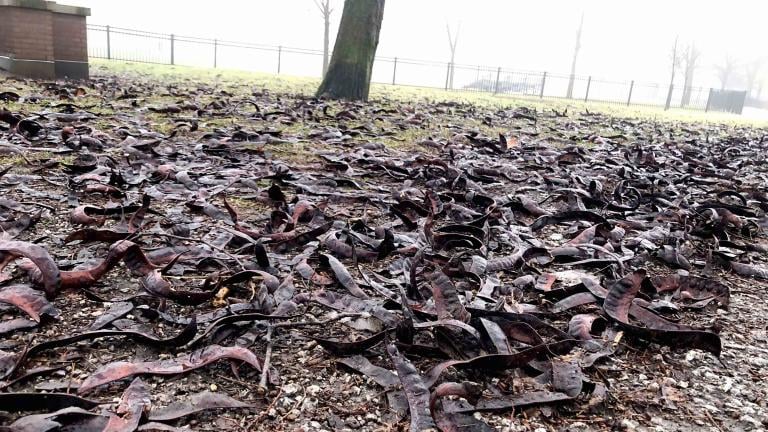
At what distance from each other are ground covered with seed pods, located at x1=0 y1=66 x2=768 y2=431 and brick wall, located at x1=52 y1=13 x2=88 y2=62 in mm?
7773

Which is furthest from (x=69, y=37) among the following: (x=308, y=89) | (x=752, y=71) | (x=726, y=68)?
(x=752, y=71)

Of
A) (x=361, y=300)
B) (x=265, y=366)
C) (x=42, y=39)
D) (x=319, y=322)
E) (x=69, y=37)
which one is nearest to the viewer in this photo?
(x=265, y=366)

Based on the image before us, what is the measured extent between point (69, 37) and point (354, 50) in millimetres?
5644

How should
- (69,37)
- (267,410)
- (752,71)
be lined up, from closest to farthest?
(267,410) → (69,37) → (752,71)

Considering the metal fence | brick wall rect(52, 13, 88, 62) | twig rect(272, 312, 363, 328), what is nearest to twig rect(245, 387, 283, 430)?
twig rect(272, 312, 363, 328)

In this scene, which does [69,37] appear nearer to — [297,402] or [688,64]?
[297,402]

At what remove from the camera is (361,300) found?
1901mm

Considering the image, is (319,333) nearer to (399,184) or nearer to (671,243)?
(671,243)

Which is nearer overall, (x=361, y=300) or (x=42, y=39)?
(x=361, y=300)

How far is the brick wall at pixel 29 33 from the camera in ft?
31.0

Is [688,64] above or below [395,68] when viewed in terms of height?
above

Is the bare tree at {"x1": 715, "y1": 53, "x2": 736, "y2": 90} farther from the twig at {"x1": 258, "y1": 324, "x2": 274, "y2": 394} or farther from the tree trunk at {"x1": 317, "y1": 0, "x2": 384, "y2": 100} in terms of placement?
the twig at {"x1": 258, "y1": 324, "x2": 274, "y2": 394}

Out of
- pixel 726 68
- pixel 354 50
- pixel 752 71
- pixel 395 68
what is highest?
pixel 752 71

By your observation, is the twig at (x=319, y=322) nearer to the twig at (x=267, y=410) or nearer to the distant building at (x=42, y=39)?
the twig at (x=267, y=410)
